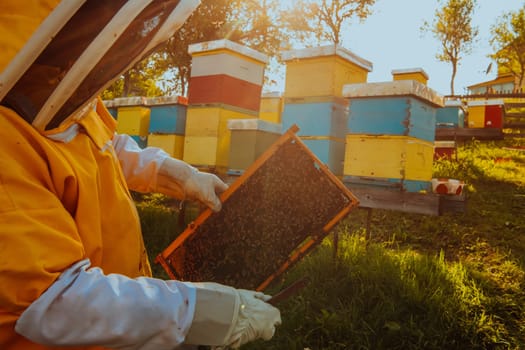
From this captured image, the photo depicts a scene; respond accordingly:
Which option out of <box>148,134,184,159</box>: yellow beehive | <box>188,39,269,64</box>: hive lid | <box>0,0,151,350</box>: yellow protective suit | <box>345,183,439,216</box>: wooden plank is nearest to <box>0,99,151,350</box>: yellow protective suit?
<box>0,0,151,350</box>: yellow protective suit

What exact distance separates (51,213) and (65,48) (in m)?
0.41

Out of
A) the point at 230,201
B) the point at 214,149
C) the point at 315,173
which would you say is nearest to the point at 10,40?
the point at 230,201

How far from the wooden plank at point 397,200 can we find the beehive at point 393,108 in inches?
21.6

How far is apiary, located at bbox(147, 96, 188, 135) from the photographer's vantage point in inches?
239

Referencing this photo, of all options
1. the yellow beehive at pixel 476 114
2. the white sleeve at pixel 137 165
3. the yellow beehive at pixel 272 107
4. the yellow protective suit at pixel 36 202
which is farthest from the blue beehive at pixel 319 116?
the yellow beehive at pixel 476 114

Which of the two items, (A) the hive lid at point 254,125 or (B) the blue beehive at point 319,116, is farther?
(A) the hive lid at point 254,125

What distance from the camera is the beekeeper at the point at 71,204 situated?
927 mm

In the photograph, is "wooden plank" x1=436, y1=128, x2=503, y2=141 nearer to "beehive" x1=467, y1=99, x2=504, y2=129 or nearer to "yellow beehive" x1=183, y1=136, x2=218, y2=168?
"beehive" x1=467, y1=99, x2=504, y2=129

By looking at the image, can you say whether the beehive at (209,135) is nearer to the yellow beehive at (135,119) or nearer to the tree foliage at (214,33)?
the yellow beehive at (135,119)

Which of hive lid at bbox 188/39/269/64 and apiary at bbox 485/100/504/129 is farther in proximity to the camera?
apiary at bbox 485/100/504/129

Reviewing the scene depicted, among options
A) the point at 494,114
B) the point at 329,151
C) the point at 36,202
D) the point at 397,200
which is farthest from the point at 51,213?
the point at 494,114

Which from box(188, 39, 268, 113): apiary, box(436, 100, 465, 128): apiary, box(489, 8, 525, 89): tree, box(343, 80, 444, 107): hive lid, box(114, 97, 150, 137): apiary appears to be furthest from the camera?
box(489, 8, 525, 89): tree

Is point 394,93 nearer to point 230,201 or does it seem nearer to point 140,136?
point 230,201

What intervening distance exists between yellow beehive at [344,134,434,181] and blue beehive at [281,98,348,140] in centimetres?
42
